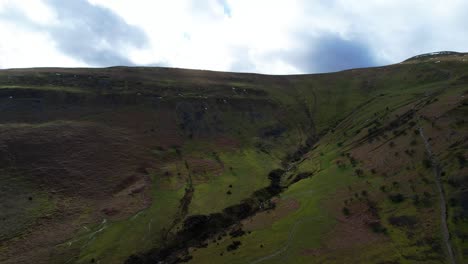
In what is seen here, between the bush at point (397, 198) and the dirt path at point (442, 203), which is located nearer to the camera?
the dirt path at point (442, 203)

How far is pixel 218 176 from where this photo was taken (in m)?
107

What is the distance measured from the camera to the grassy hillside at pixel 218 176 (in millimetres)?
68438

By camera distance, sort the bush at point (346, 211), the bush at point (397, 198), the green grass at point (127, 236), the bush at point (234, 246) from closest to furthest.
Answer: the bush at point (234, 246) < the green grass at point (127, 236) < the bush at point (397, 198) < the bush at point (346, 211)

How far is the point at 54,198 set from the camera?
8644 cm

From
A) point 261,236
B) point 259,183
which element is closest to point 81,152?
point 259,183

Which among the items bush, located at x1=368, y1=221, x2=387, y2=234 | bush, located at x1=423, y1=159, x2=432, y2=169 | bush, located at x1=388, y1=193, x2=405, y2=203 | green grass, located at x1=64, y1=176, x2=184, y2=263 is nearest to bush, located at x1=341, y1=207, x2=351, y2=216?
bush, located at x1=368, y1=221, x2=387, y2=234

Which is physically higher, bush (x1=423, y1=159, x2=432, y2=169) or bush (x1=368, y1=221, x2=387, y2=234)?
bush (x1=423, y1=159, x2=432, y2=169)

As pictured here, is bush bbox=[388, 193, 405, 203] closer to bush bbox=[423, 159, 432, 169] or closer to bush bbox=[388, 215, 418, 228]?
bush bbox=[388, 215, 418, 228]

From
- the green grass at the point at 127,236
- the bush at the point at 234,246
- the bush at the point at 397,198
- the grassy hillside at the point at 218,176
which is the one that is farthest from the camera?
the bush at the point at 397,198

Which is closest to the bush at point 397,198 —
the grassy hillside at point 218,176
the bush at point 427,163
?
the grassy hillside at point 218,176

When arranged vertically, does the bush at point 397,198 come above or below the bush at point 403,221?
above

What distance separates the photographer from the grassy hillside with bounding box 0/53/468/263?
68438 millimetres

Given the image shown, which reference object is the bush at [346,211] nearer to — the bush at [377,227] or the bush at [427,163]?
the bush at [377,227]

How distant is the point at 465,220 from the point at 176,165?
75470mm
